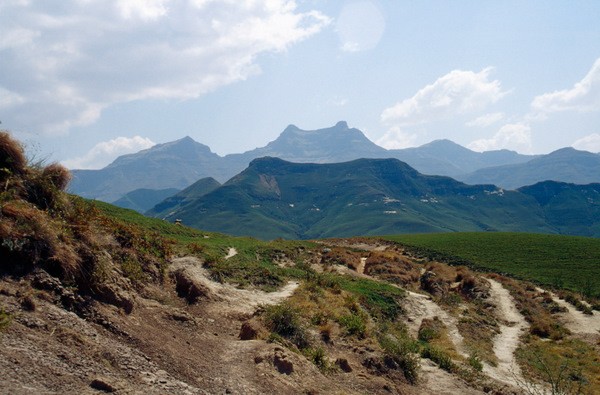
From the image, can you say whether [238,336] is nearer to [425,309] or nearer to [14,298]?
[14,298]

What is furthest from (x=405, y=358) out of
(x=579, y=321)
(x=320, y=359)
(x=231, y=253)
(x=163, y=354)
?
(x=579, y=321)

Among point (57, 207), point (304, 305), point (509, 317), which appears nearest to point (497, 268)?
point (509, 317)

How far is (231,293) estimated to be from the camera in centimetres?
2392

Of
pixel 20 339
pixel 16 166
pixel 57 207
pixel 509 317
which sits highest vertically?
pixel 16 166

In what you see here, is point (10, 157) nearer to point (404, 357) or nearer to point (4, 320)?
point (4, 320)

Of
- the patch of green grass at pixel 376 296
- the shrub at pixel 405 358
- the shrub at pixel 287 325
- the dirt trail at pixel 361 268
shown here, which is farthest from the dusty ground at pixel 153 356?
the dirt trail at pixel 361 268

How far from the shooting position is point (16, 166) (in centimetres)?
1655

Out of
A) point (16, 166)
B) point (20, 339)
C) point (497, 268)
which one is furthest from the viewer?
point (497, 268)

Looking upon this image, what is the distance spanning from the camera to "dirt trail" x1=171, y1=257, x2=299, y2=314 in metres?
21.9

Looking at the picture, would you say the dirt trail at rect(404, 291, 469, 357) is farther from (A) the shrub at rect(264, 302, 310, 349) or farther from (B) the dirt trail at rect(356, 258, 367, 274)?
(A) the shrub at rect(264, 302, 310, 349)

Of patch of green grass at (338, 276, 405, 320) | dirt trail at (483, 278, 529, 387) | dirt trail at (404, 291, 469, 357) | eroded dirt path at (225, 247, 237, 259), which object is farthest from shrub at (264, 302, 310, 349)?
eroded dirt path at (225, 247, 237, 259)

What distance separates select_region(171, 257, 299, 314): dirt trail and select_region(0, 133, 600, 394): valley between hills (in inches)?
4.9

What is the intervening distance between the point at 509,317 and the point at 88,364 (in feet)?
129

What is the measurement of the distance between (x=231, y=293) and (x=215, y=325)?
209 inches
